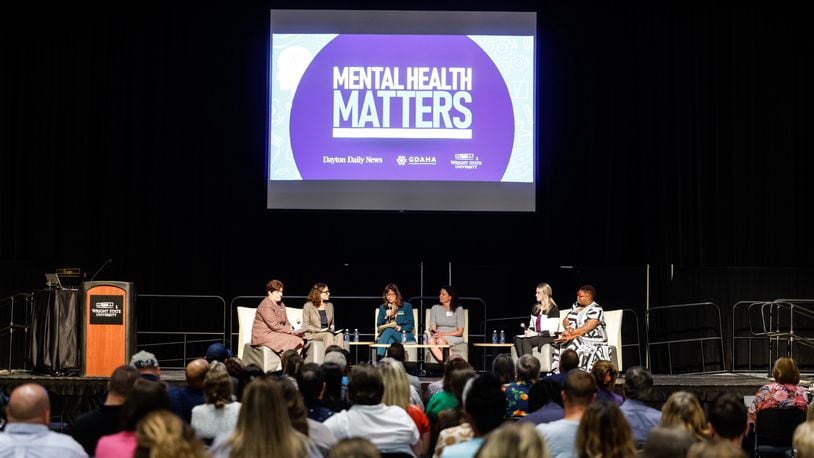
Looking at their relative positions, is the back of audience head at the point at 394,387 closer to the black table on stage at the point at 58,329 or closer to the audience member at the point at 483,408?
the audience member at the point at 483,408

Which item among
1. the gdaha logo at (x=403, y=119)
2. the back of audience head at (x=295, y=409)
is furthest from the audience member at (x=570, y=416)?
the gdaha logo at (x=403, y=119)

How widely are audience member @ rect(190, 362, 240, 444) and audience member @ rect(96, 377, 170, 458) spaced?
690 mm

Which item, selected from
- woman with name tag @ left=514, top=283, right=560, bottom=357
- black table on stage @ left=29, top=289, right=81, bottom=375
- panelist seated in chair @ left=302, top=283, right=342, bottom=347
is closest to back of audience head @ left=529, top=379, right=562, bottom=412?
woman with name tag @ left=514, top=283, right=560, bottom=357

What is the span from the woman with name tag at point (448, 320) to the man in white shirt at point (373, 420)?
19.2 ft

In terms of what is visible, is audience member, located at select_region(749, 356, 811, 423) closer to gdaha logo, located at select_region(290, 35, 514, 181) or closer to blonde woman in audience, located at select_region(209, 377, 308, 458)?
blonde woman in audience, located at select_region(209, 377, 308, 458)

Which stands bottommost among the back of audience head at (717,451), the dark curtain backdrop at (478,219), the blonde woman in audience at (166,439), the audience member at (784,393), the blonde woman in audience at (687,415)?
the audience member at (784,393)

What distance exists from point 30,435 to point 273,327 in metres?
5.95

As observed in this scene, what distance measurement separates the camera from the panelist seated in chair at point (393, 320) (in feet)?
33.7

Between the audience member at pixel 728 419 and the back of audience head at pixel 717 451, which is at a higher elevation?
the back of audience head at pixel 717 451

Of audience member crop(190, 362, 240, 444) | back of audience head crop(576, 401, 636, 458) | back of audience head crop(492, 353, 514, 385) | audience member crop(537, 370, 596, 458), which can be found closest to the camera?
back of audience head crop(576, 401, 636, 458)

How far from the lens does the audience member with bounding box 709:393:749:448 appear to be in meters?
3.84

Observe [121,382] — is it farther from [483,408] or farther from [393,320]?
[393,320]

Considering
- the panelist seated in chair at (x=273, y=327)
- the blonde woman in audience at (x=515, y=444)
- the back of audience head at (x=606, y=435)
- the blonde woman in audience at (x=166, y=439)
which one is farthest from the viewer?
the panelist seated in chair at (x=273, y=327)

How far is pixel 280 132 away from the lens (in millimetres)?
11391
